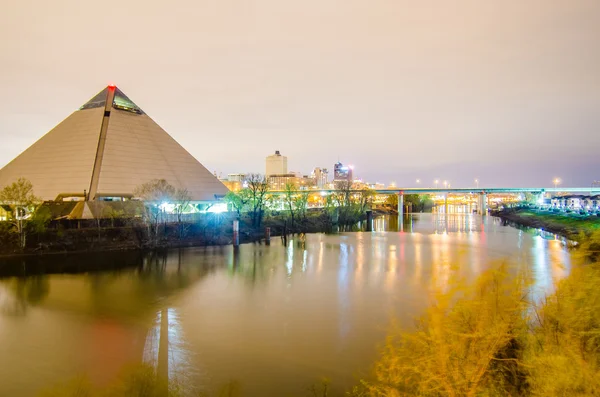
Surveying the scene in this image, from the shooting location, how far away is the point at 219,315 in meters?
12.3

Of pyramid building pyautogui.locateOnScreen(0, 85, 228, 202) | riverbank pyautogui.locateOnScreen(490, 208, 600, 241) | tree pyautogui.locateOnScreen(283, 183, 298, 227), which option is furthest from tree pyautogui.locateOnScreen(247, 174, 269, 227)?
riverbank pyautogui.locateOnScreen(490, 208, 600, 241)

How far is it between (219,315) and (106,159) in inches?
1140

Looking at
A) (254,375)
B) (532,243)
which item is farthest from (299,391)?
(532,243)

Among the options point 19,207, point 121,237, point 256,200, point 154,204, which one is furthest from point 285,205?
point 19,207

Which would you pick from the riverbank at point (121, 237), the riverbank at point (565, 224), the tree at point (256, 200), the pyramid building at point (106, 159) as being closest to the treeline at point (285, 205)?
the tree at point (256, 200)

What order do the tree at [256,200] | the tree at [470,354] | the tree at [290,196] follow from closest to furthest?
the tree at [470,354], the tree at [256,200], the tree at [290,196]

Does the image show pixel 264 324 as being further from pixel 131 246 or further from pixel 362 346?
pixel 131 246

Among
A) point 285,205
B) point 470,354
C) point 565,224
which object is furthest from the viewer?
point 285,205

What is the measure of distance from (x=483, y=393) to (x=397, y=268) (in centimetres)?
1554

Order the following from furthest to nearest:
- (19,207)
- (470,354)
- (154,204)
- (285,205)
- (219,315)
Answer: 1. (285,205)
2. (154,204)
3. (19,207)
4. (219,315)
5. (470,354)

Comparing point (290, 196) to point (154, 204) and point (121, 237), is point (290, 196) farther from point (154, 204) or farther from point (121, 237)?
point (121, 237)

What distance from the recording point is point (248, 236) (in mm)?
32312

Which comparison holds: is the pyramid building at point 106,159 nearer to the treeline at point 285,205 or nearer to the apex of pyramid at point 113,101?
the apex of pyramid at point 113,101

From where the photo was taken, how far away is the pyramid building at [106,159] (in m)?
33.4
